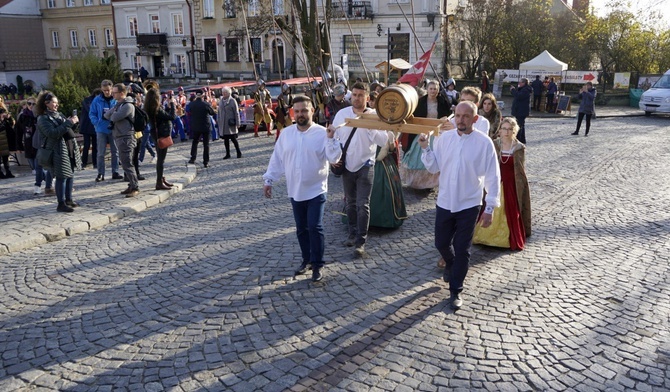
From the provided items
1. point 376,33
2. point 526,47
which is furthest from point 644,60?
point 376,33

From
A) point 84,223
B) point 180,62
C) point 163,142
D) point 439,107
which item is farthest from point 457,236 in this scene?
point 180,62

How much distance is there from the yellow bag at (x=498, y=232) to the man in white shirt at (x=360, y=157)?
1.30 meters

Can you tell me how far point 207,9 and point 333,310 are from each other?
43008 mm

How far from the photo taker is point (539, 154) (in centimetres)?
1289

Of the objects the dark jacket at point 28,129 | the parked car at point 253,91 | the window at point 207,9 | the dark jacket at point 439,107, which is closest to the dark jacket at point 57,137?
the dark jacket at point 28,129

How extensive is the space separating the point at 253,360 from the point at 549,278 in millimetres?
3172

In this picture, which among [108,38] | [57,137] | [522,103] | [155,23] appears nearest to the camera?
[57,137]

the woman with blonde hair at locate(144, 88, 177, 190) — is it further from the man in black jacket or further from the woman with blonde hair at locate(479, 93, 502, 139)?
the woman with blonde hair at locate(479, 93, 502, 139)

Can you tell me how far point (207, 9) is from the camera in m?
43.7

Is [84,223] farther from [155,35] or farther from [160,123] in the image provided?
[155,35]

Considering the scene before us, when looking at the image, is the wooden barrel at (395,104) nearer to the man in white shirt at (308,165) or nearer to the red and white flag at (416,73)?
the man in white shirt at (308,165)

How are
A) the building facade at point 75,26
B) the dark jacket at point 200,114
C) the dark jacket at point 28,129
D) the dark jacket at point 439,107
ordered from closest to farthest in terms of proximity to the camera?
the dark jacket at point 439,107, the dark jacket at point 28,129, the dark jacket at point 200,114, the building facade at point 75,26

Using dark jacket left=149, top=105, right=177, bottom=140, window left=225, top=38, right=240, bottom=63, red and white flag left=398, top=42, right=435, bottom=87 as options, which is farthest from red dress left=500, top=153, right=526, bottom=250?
window left=225, top=38, right=240, bottom=63

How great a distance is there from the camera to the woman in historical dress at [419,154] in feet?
28.6
